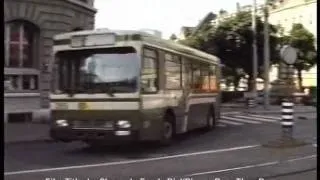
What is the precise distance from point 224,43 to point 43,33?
75.8ft

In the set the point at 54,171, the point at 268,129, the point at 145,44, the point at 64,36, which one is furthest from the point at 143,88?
the point at 268,129

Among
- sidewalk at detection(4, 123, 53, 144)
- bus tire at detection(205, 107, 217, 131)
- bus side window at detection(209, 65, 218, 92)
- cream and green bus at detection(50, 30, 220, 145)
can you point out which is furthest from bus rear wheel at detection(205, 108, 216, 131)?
cream and green bus at detection(50, 30, 220, 145)

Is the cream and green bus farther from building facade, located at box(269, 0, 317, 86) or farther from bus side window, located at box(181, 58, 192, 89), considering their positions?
Answer: building facade, located at box(269, 0, 317, 86)

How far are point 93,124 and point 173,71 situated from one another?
3160 millimetres

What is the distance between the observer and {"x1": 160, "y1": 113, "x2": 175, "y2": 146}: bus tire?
54.2ft

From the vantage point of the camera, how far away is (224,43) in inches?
1881

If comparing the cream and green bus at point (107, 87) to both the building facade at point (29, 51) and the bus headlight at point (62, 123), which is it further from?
the building facade at point (29, 51)

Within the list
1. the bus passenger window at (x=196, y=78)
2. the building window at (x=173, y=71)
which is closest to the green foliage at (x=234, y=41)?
the bus passenger window at (x=196, y=78)

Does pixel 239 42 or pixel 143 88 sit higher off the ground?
pixel 239 42

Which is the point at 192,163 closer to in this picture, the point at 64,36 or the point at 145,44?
the point at 145,44

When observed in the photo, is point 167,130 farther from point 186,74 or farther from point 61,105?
point 61,105

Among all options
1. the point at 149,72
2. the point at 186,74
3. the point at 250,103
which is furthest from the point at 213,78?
the point at 250,103

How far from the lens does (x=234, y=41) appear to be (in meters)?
47.3

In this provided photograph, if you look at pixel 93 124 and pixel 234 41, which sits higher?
pixel 234 41
